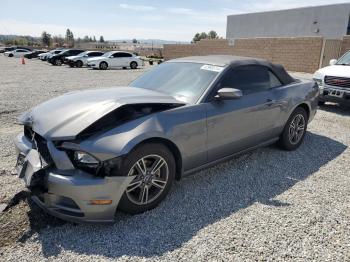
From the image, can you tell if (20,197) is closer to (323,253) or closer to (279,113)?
(323,253)

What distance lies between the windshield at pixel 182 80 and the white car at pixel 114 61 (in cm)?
1953

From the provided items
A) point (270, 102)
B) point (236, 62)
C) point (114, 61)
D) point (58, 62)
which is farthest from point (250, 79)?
point (58, 62)

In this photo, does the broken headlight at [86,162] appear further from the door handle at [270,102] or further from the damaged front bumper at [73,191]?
the door handle at [270,102]

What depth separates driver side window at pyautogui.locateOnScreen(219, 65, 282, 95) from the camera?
12.7 feet

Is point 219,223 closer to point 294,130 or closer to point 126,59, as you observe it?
point 294,130

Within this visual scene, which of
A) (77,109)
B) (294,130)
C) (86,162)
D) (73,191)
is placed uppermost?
(77,109)

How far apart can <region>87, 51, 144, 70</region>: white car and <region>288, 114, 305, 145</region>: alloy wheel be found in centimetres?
1981

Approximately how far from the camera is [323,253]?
2611mm

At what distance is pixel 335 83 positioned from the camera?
746cm

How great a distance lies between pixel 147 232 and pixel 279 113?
2749mm

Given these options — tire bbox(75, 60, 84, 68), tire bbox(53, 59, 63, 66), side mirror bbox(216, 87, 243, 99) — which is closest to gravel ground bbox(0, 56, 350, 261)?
side mirror bbox(216, 87, 243, 99)

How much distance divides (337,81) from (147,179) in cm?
632

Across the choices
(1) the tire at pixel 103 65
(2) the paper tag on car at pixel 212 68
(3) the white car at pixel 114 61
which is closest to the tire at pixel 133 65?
(3) the white car at pixel 114 61

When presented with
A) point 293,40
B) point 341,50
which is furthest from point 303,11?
point 341,50
